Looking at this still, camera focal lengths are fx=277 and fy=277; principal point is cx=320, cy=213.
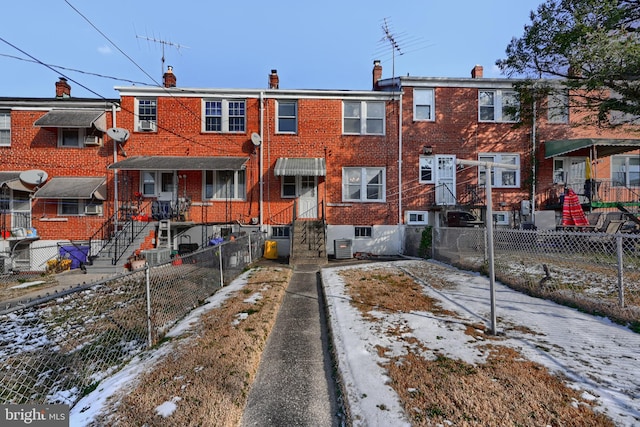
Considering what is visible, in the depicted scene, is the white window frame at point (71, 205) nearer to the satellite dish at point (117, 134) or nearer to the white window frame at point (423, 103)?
the satellite dish at point (117, 134)

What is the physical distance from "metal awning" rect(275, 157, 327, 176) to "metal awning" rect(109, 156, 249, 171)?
1.73m

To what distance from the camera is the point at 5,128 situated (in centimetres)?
1368

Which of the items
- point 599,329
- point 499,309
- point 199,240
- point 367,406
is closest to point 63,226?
point 199,240

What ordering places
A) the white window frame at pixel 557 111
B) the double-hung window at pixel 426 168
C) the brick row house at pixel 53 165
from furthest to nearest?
the double-hung window at pixel 426 168 → the white window frame at pixel 557 111 → the brick row house at pixel 53 165

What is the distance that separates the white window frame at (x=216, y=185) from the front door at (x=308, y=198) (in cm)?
288

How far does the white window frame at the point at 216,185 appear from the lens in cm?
1407

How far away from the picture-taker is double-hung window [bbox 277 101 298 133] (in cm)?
1431

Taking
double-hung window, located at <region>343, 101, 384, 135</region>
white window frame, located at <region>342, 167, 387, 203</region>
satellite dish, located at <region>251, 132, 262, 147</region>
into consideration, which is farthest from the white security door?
satellite dish, located at <region>251, 132, 262, 147</region>

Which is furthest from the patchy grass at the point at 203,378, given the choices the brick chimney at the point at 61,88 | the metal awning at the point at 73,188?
the brick chimney at the point at 61,88

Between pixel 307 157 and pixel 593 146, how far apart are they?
43.7ft

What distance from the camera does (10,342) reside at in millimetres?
4457

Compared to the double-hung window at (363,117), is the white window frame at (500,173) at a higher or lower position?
lower

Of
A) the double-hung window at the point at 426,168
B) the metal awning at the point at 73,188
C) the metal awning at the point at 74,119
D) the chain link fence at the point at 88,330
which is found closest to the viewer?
the chain link fence at the point at 88,330

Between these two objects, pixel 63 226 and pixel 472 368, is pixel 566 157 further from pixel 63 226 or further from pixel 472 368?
pixel 63 226
